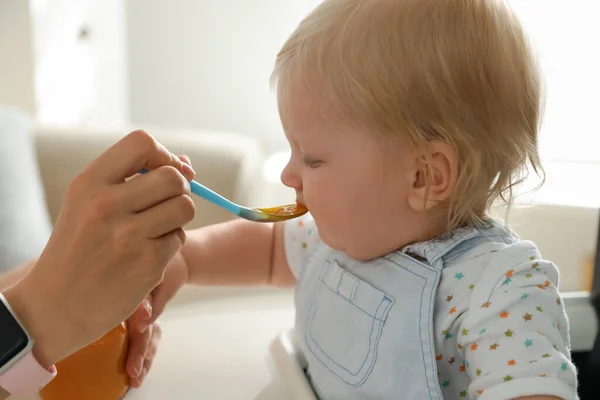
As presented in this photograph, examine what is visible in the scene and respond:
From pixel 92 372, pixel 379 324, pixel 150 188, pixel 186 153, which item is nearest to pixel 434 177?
pixel 379 324

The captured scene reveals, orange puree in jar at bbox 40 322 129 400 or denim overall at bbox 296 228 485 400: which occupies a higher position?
denim overall at bbox 296 228 485 400

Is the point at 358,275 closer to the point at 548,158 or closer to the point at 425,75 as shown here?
the point at 425,75

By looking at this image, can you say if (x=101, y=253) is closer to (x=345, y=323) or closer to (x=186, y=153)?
(x=345, y=323)

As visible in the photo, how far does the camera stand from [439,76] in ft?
1.77

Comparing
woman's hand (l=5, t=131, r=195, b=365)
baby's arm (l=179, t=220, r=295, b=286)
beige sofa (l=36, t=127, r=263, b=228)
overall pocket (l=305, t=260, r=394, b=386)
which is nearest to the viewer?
woman's hand (l=5, t=131, r=195, b=365)

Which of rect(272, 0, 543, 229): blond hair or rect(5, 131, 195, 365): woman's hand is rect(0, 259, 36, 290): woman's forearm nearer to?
rect(5, 131, 195, 365): woman's hand

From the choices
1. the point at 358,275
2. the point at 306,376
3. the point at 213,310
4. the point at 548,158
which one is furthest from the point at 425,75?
the point at 548,158

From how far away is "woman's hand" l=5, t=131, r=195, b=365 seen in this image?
19.0 inches

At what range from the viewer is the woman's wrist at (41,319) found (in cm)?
49

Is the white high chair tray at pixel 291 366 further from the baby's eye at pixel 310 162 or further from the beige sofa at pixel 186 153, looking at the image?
the beige sofa at pixel 186 153

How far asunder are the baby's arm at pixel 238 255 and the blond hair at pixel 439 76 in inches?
10.5

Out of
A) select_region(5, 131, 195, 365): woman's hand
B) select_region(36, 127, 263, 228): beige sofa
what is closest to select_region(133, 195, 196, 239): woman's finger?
select_region(5, 131, 195, 365): woman's hand

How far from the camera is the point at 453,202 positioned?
0.60 meters

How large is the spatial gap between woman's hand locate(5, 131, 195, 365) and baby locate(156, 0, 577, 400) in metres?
0.16
